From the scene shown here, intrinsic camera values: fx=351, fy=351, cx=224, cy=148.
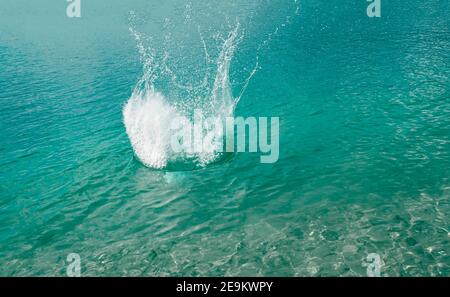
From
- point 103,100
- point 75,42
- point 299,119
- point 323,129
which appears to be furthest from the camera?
point 75,42

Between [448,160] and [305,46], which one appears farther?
[305,46]

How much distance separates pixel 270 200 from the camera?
16.1m

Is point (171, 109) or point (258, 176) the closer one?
point (258, 176)

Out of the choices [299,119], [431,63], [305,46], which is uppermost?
[305,46]

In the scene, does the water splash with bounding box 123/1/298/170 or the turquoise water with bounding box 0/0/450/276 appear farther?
the water splash with bounding box 123/1/298/170

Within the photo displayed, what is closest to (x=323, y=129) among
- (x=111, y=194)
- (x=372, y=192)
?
(x=372, y=192)

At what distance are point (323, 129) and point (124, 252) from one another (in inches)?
542

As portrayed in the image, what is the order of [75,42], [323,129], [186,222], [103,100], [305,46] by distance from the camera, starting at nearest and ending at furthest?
[186,222], [323,129], [103,100], [305,46], [75,42]

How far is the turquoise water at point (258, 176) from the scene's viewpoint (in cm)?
1334

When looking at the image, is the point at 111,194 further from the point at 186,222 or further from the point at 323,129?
the point at 323,129

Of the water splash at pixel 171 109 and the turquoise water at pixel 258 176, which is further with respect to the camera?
the water splash at pixel 171 109

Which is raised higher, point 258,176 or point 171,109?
point 171,109

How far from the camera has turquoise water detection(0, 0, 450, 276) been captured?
13.3 m

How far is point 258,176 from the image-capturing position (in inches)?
706
